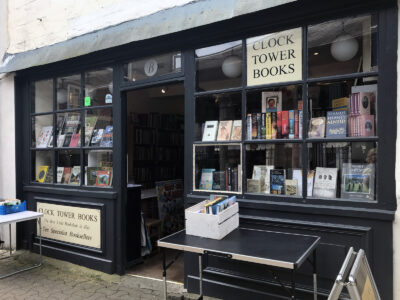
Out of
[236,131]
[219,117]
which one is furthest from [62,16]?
[236,131]

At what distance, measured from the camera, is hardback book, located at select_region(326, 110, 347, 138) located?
283cm

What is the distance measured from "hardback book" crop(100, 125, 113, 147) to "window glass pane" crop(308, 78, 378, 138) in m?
2.53

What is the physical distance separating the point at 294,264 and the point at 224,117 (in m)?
1.87

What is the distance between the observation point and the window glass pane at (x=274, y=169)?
120 inches

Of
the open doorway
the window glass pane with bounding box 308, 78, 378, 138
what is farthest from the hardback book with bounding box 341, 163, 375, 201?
the open doorway

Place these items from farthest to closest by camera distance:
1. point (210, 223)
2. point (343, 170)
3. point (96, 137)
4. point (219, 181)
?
point (96, 137), point (219, 181), point (343, 170), point (210, 223)

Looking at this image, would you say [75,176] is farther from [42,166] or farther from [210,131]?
[210,131]

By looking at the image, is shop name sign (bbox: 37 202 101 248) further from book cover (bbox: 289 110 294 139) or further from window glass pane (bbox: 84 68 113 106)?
book cover (bbox: 289 110 294 139)

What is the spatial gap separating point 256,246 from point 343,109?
4.90ft

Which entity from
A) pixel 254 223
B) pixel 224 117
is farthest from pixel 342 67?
pixel 254 223

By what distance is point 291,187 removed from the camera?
307 centimetres

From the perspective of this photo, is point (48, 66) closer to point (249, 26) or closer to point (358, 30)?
point (249, 26)

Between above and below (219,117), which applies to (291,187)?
below

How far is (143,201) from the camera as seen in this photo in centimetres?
526
